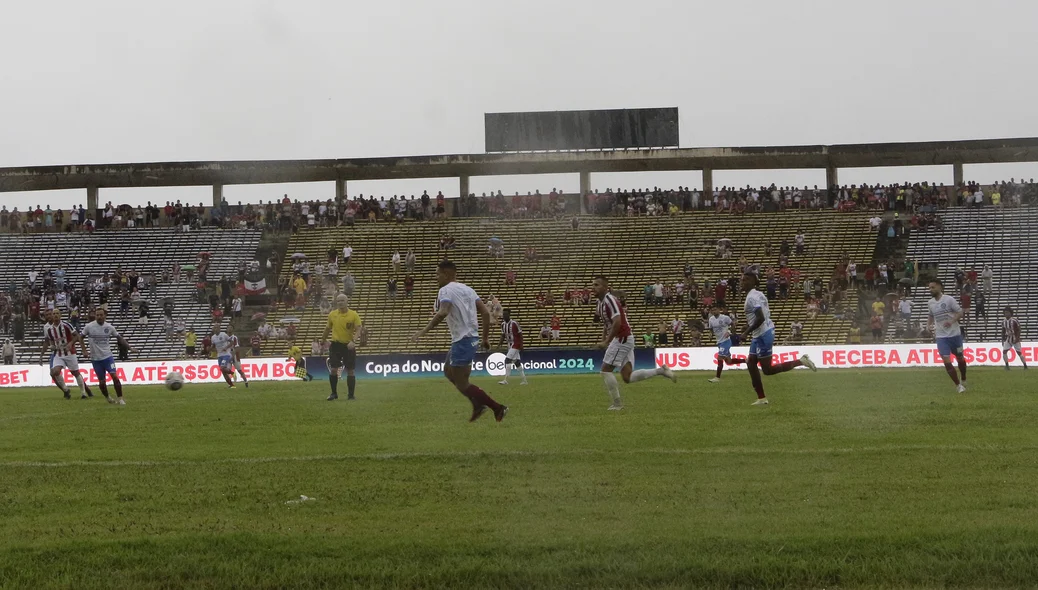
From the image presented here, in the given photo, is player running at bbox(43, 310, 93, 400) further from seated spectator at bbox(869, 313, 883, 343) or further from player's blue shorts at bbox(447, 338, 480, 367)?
seated spectator at bbox(869, 313, 883, 343)

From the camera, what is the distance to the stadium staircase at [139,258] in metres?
51.7

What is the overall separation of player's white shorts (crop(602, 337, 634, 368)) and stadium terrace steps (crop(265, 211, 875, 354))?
27043 mm

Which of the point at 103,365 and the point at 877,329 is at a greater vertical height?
the point at 103,365

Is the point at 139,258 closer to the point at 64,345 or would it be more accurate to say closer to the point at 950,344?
the point at 64,345


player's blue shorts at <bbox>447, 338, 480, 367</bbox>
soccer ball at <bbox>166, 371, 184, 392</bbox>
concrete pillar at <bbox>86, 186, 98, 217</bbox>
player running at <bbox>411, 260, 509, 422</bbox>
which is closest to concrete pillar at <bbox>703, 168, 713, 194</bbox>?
concrete pillar at <bbox>86, 186, 98, 217</bbox>

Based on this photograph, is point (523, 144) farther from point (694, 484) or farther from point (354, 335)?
point (694, 484)

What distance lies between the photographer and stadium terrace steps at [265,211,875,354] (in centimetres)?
4894

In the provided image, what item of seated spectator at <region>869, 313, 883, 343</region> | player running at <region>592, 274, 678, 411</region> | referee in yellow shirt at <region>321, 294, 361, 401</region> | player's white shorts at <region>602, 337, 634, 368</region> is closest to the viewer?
player running at <region>592, 274, 678, 411</region>

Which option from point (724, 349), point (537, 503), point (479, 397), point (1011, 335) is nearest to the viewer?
point (537, 503)

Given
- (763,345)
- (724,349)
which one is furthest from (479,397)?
(724,349)

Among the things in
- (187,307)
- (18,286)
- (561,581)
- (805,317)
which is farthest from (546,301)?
(561,581)

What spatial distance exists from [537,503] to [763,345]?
11.2 metres

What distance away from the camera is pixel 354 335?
2384cm

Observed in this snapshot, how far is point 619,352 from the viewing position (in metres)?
20.0
